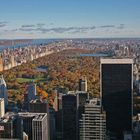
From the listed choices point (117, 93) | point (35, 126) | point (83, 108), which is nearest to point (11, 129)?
point (35, 126)

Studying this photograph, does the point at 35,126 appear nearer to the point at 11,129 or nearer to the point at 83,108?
the point at 11,129

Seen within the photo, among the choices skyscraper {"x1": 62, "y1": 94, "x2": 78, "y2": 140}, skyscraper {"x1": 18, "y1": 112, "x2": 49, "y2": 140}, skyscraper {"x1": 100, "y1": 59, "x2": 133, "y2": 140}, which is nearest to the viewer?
skyscraper {"x1": 18, "y1": 112, "x2": 49, "y2": 140}

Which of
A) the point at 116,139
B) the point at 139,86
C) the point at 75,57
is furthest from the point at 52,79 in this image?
the point at 116,139

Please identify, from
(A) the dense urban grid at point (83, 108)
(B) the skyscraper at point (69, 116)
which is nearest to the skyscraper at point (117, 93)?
(A) the dense urban grid at point (83, 108)

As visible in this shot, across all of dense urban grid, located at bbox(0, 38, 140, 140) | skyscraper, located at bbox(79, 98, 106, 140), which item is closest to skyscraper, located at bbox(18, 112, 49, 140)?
dense urban grid, located at bbox(0, 38, 140, 140)

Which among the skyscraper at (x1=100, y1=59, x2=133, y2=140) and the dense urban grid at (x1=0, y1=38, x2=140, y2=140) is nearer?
the dense urban grid at (x1=0, y1=38, x2=140, y2=140)

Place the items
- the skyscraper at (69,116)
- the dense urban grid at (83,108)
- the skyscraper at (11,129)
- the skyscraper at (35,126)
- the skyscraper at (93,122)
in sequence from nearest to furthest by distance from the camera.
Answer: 1. the skyscraper at (11,129)
2. the skyscraper at (35,126)
3. the dense urban grid at (83,108)
4. the skyscraper at (93,122)
5. the skyscraper at (69,116)

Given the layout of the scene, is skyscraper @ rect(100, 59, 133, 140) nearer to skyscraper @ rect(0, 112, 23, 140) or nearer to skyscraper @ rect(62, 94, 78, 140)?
skyscraper @ rect(62, 94, 78, 140)

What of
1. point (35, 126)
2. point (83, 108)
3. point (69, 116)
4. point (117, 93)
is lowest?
point (69, 116)

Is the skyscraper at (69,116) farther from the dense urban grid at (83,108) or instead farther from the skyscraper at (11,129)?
the skyscraper at (11,129)
